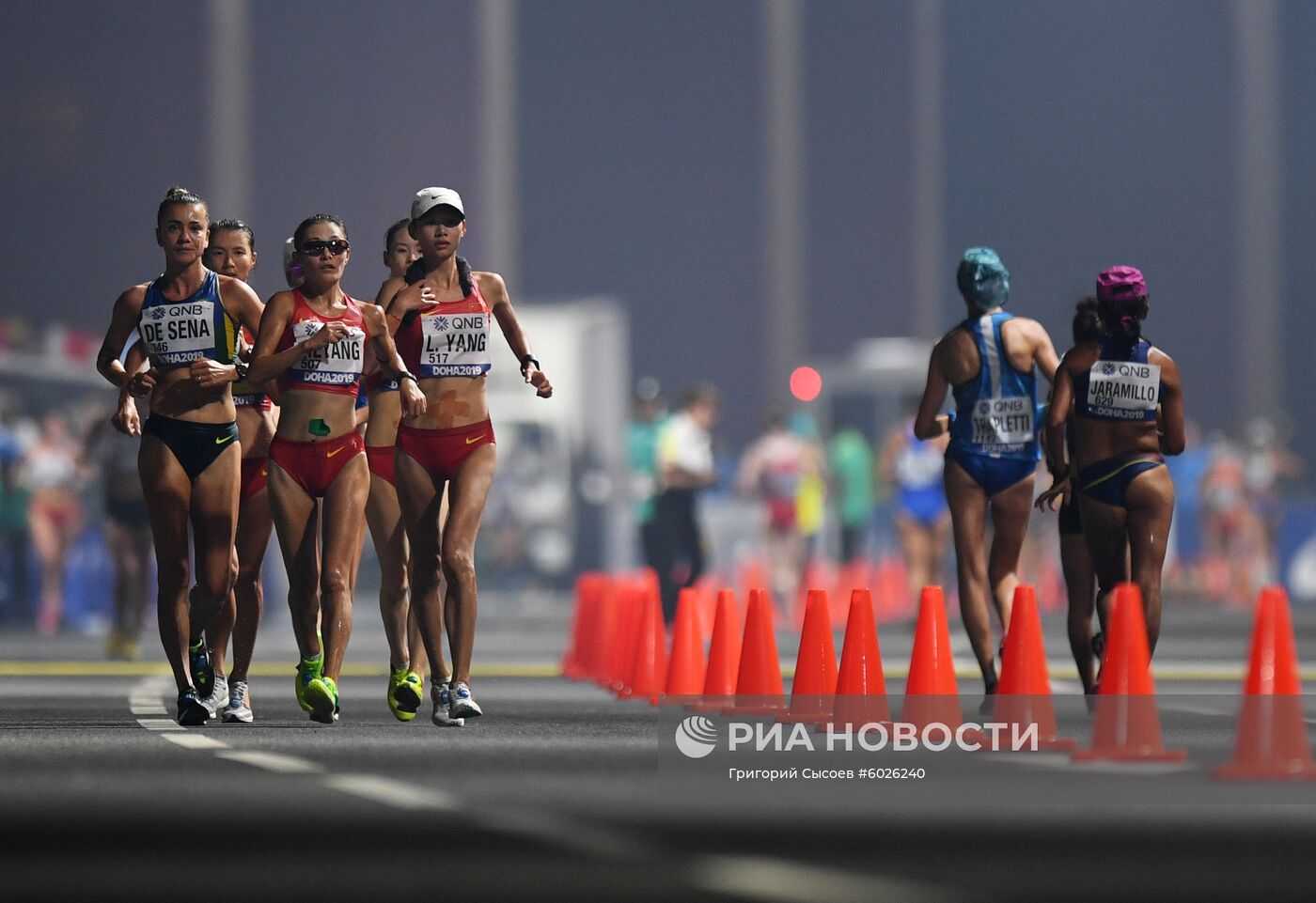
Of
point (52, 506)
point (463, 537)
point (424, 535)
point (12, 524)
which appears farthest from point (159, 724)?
point (52, 506)

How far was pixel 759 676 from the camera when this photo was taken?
39.3 ft

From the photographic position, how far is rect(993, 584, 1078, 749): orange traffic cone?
10.4 m

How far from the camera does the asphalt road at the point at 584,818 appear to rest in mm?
7051

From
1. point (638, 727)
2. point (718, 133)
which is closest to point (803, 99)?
point (718, 133)

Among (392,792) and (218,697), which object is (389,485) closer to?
(218,697)

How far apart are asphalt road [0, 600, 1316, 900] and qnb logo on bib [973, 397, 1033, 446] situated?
3.83ft

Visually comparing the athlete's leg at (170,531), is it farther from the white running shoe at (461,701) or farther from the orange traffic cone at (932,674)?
the orange traffic cone at (932,674)

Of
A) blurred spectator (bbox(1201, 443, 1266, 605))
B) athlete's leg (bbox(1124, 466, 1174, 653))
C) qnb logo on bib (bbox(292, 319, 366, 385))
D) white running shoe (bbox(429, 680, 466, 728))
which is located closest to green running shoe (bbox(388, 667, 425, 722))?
white running shoe (bbox(429, 680, 466, 728))

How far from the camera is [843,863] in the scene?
24.2ft

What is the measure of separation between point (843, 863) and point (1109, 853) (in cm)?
73

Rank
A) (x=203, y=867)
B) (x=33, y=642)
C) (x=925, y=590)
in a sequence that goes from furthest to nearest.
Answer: (x=33, y=642)
(x=925, y=590)
(x=203, y=867)

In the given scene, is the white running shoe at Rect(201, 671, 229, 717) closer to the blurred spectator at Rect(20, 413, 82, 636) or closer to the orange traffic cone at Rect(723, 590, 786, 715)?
the orange traffic cone at Rect(723, 590, 786, 715)

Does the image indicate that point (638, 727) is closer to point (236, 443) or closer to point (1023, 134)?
point (236, 443)

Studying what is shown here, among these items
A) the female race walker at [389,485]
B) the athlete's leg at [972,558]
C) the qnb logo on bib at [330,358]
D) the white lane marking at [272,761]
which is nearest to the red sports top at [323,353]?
the qnb logo on bib at [330,358]
